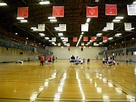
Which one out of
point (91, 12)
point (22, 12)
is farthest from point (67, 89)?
point (22, 12)

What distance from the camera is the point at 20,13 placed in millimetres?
16719

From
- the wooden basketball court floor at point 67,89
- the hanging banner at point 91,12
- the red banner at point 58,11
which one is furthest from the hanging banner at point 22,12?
the wooden basketball court floor at point 67,89

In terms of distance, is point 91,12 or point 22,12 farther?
point 22,12

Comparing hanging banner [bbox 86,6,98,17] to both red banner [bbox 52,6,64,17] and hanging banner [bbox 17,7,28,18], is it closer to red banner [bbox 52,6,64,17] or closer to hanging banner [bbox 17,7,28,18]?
red banner [bbox 52,6,64,17]

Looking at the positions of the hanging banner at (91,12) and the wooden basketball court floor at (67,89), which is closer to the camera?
the wooden basketball court floor at (67,89)

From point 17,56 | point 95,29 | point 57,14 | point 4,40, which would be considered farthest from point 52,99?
point 17,56

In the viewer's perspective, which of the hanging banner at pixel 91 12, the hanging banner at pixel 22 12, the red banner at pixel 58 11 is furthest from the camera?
the hanging banner at pixel 22 12

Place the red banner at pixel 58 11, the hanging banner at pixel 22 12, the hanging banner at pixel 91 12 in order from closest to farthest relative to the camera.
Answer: the hanging banner at pixel 91 12
the red banner at pixel 58 11
the hanging banner at pixel 22 12

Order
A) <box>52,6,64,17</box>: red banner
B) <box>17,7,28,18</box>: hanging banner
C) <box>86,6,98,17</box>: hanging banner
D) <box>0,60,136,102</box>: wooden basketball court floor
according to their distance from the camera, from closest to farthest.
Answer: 1. <box>0,60,136,102</box>: wooden basketball court floor
2. <box>86,6,98,17</box>: hanging banner
3. <box>52,6,64,17</box>: red banner
4. <box>17,7,28,18</box>: hanging banner

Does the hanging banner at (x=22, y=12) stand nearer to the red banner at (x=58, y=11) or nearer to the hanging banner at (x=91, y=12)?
the red banner at (x=58, y=11)

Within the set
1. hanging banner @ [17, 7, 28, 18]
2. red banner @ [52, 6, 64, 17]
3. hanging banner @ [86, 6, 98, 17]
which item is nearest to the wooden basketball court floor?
hanging banner @ [86, 6, 98, 17]

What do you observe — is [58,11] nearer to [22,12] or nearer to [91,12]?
[91,12]

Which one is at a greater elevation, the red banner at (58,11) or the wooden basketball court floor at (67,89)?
the red banner at (58,11)

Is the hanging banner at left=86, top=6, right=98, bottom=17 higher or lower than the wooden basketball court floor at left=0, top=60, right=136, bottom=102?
higher
